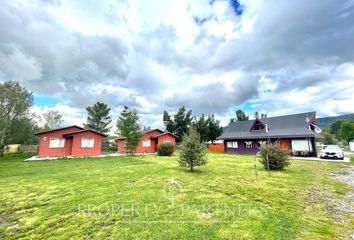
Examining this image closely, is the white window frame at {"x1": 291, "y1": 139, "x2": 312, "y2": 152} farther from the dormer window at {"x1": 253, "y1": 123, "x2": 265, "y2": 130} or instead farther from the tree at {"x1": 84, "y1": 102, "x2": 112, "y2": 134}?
the tree at {"x1": 84, "y1": 102, "x2": 112, "y2": 134}

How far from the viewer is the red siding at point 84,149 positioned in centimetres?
2185

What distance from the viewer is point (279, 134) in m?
23.8

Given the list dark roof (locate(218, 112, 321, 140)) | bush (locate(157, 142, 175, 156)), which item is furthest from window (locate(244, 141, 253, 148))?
bush (locate(157, 142, 175, 156))

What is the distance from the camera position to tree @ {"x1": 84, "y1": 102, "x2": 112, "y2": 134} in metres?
38.9

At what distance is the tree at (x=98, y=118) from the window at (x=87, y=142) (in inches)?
663

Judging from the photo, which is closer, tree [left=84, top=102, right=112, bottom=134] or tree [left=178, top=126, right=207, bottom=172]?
tree [left=178, top=126, right=207, bottom=172]

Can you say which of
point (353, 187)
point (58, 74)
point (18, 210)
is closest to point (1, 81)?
point (58, 74)

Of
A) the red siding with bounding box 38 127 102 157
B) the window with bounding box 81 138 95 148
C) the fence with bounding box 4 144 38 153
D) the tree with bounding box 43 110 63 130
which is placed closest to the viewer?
the red siding with bounding box 38 127 102 157

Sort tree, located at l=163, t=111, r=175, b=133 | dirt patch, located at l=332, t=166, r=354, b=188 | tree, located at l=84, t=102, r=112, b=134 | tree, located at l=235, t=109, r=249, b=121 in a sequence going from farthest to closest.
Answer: tree, located at l=235, t=109, r=249, b=121 < tree, located at l=163, t=111, r=175, b=133 < tree, located at l=84, t=102, r=112, b=134 < dirt patch, located at l=332, t=166, r=354, b=188

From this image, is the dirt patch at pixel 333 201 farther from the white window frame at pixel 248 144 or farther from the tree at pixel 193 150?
the white window frame at pixel 248 144

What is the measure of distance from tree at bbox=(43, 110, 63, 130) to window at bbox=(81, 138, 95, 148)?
2458 centimetres

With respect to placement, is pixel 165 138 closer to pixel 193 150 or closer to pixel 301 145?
pixel 193 150

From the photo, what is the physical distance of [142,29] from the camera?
13.7 metres

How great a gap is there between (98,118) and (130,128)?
19.6 meters
